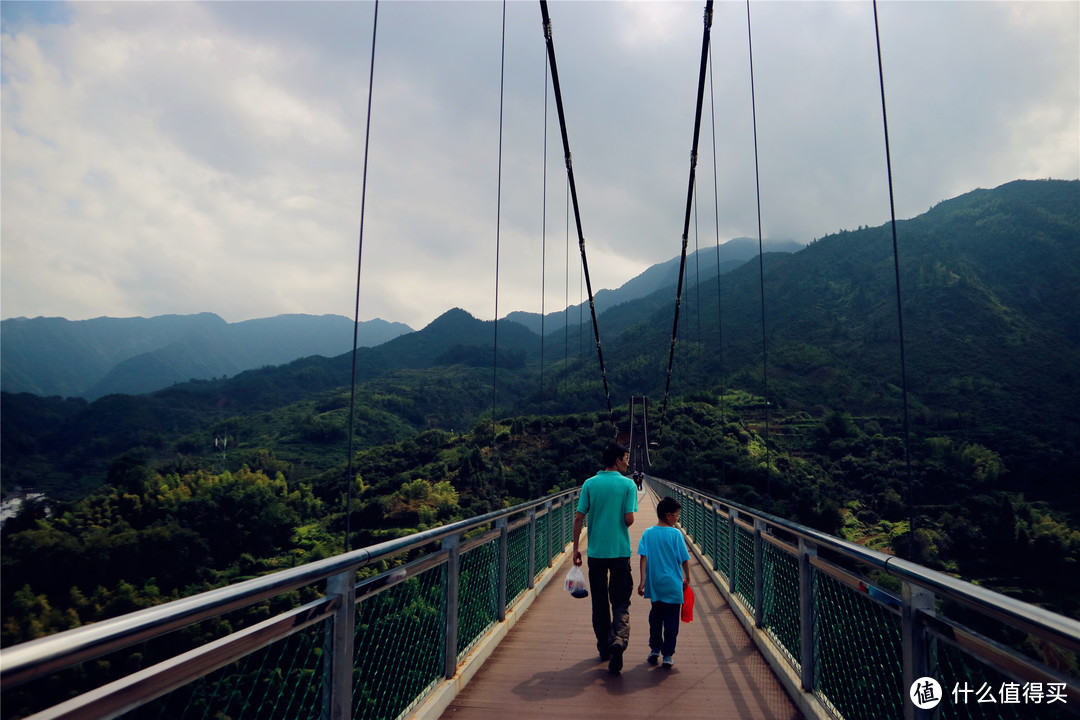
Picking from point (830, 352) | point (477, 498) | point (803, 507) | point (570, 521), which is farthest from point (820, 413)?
point (570, 521)

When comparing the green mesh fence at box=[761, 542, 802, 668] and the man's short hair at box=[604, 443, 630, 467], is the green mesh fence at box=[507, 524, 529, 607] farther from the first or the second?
the green mesh fence at box=[761, 542, 802, 668]

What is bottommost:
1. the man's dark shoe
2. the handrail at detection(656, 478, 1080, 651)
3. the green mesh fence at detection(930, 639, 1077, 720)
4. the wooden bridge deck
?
the wooden bridge deck

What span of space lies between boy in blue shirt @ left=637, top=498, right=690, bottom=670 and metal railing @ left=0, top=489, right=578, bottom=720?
3.22 feet

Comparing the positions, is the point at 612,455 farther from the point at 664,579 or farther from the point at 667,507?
the point at 664,579

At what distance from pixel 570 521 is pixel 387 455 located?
173 ft

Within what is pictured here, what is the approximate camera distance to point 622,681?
344cm

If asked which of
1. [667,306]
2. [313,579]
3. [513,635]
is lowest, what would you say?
[513,635]

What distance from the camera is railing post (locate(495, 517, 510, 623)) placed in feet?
14.4

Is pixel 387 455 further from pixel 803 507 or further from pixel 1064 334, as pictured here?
pixel 1064 334

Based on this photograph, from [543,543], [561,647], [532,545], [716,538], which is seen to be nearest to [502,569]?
[561,647]

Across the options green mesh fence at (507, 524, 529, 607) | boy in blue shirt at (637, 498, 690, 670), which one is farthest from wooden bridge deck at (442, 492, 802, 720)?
green mesh fence at (507, 524, 529, 607)

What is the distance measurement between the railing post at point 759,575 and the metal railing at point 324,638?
1.73 meters

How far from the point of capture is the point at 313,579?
1879 millimetres

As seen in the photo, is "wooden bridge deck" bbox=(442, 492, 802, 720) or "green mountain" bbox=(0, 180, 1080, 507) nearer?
"wooden bridge deck" bbox=(442, 492, 802, 720)
